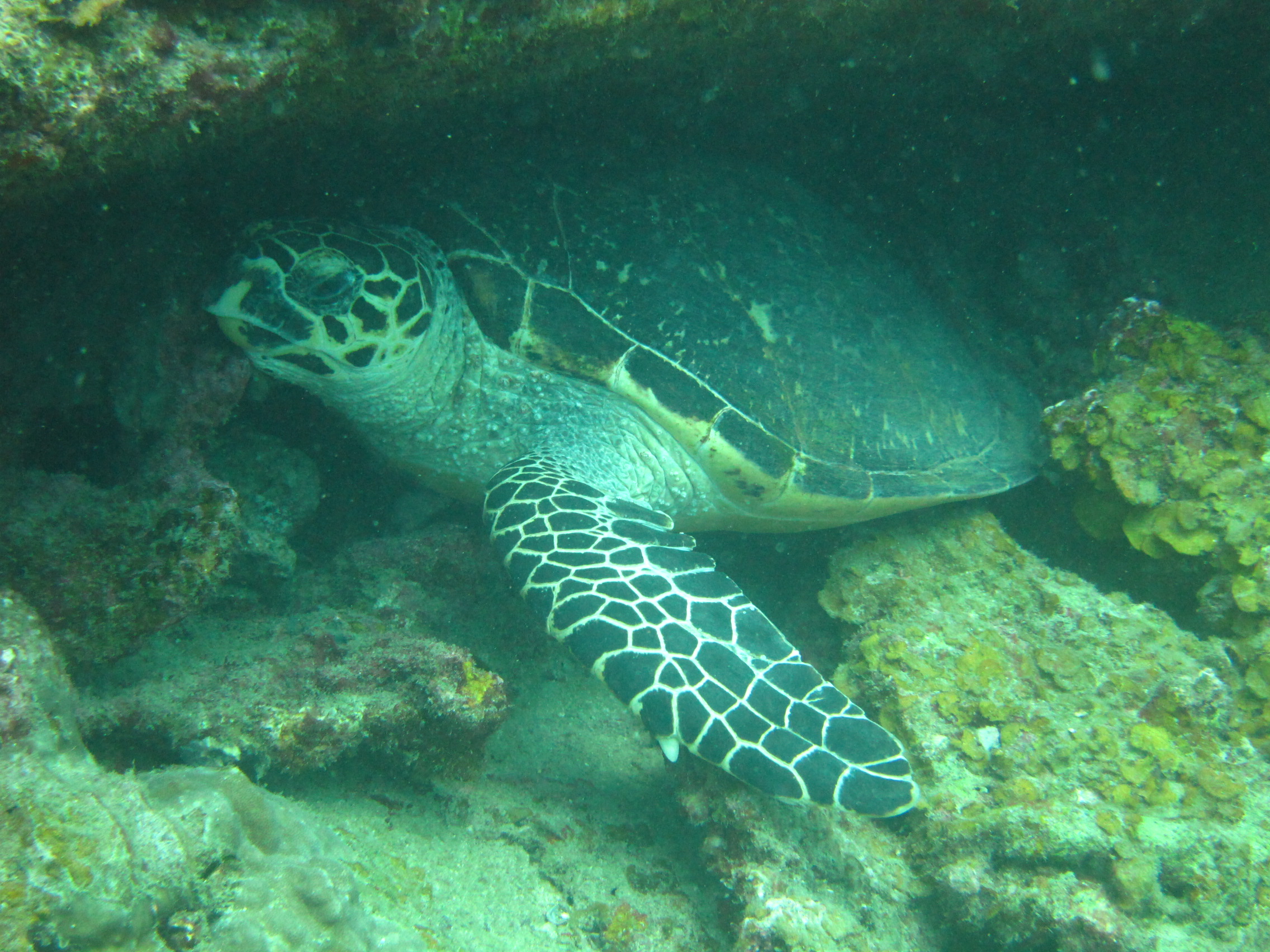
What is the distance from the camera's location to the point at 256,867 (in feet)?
4.17

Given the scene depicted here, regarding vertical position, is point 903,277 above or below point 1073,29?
below

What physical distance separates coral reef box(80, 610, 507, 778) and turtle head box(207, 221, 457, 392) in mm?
A: 970

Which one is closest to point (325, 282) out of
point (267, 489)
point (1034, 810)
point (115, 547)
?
point (267, 489)

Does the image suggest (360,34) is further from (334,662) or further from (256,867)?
(256,867)

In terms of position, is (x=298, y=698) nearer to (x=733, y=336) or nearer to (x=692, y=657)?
(x=692, y=657)

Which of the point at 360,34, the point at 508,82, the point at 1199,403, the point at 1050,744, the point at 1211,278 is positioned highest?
the point at 1211,278

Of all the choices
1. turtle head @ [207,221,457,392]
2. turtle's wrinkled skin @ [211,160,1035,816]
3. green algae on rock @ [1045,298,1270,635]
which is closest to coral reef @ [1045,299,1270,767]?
green algae on rock @ [1045,298,1270,635]

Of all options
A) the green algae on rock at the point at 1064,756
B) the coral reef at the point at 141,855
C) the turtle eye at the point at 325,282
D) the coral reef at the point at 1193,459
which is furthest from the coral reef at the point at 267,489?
the coral reef at the point at 1193,459

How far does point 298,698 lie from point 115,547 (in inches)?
25.8

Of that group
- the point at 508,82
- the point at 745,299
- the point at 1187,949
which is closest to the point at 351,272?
the point at 508,82

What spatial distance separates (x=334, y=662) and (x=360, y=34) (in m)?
1.74

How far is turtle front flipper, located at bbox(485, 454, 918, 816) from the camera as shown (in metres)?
1.86

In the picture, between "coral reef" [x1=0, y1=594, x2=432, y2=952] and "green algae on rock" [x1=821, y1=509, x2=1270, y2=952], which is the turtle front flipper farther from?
"coral reef" [x1=0, y1=594, x2=432, y2=952]

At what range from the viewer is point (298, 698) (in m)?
1.81
